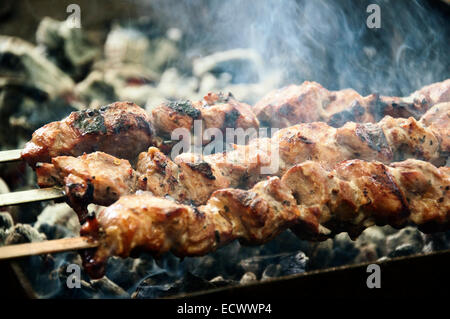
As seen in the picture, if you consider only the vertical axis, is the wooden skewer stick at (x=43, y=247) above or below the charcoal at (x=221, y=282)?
above

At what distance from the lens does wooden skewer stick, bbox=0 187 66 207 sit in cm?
218

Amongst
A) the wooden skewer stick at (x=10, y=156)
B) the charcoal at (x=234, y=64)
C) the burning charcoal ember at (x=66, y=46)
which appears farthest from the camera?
the charcoal at (x=234, y=64)

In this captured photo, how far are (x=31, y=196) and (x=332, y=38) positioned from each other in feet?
11.7

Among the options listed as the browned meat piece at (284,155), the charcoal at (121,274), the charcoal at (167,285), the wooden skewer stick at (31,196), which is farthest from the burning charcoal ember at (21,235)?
the browned meat piece at (284,155)

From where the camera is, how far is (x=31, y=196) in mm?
2250

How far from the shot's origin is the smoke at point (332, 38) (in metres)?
4.49

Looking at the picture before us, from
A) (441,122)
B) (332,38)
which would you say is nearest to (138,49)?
(332,38)

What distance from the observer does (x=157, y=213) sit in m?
2.01

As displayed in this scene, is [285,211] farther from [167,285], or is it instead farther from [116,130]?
[116,130]

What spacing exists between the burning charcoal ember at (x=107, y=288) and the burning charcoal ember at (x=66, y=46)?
8.03ft

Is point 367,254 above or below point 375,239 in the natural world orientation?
below

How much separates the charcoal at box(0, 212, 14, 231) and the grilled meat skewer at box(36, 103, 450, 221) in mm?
1051

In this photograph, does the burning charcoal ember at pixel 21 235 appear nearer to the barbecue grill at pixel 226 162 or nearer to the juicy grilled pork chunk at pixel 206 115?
the barbecue grill at pixel 226 162
